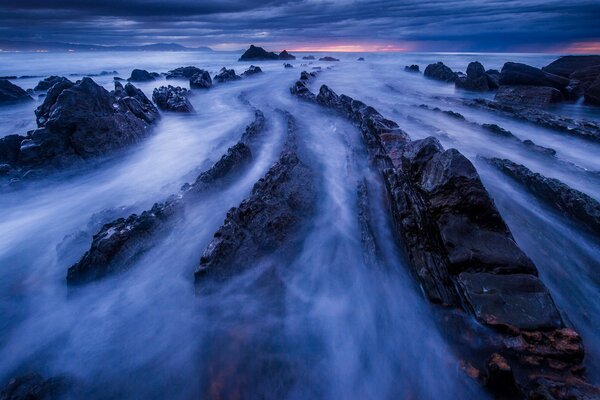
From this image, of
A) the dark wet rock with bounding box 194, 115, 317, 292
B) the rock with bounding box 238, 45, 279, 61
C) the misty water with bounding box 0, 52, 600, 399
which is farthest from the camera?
the rock with bounding box 238, 45, 279, 61

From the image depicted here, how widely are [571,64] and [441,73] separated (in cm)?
864

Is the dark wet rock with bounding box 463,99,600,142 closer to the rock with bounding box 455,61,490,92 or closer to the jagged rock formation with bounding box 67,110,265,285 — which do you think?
the rock with bounding box 455,61,490,92

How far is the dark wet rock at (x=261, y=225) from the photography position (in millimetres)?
4152

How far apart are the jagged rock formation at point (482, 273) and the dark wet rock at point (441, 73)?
22783mm

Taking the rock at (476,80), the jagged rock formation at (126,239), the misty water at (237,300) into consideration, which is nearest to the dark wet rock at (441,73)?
the rock at (476,80)

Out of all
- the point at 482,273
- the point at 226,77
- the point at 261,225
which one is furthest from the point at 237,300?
the point at 226,77

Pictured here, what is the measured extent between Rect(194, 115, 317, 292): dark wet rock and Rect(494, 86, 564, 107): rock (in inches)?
593

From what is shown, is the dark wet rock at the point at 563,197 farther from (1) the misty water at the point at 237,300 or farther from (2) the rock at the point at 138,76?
(2) the rock at the point at 138,76

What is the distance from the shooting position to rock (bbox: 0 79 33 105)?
15.8 metres

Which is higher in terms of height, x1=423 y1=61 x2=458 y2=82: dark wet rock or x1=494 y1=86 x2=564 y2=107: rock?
x1=423 y1=61 x2=458 y2=82: dark wet rock

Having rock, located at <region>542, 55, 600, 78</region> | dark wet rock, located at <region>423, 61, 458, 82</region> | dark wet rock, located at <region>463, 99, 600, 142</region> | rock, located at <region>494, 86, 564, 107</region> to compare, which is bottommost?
dark wet rock, located at <region>463, 99, 600, 142</region>

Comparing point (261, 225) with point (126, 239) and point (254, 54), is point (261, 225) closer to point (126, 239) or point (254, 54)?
point (126, 239)

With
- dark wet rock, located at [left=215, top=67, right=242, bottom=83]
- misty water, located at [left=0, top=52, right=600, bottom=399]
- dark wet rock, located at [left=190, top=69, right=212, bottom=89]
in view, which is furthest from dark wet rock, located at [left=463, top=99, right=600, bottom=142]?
dark wet rock, located at [left=215, top=67, right=242, bottom=83]

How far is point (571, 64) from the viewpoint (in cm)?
1977
